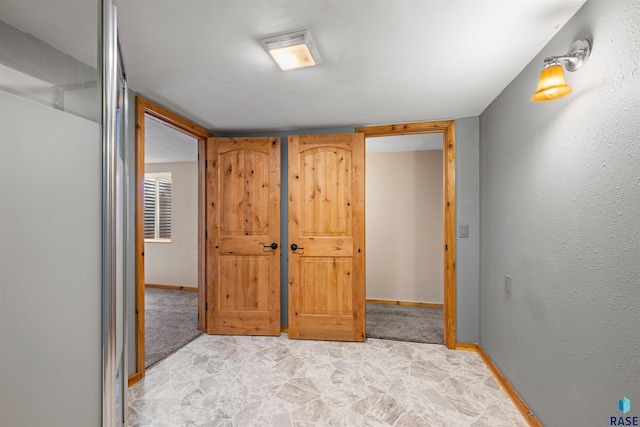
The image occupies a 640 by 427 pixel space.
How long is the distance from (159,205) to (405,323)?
15.7 feet

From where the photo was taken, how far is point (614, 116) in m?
1.09

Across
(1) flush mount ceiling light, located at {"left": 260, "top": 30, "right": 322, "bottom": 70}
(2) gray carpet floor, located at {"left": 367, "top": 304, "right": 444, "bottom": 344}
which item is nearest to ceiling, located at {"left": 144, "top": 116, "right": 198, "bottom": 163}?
(1) flush mount ceiling light, located at {"left": 260, "top": 30, "right": 322, "bottom": 70}

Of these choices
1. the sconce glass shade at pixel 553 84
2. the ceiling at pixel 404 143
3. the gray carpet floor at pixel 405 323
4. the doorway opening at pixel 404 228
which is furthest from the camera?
the doorway opening at pixel 404 228

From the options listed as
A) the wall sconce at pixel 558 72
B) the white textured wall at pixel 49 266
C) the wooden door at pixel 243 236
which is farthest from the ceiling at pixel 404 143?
the white textured wall at pixel 49 266

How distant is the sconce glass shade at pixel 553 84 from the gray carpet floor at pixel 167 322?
3.33m

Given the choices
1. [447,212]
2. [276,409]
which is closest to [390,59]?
[447,212]

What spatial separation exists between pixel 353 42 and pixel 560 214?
4.70 feet

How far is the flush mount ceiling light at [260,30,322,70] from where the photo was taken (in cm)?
145

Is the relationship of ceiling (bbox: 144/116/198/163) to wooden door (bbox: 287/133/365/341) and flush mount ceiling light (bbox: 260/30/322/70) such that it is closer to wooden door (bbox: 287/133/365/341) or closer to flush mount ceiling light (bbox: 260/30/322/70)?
wooden door (bbox: 287/133/365/341)

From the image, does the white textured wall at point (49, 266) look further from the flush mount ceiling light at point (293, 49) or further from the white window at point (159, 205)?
the white window at point (159, 205)

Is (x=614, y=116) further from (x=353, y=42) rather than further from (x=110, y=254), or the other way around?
(x=110, y=254)

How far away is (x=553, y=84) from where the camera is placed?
1233 mm

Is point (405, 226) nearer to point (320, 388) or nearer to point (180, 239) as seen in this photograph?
point (320, 388)

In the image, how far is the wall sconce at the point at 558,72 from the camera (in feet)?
4.02
